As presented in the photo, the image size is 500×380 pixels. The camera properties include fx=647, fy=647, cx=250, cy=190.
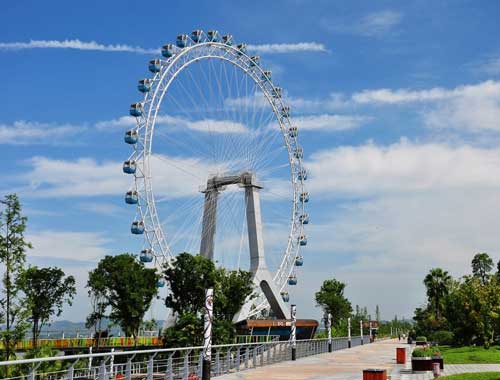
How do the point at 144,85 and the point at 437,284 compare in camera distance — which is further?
the point at 437,284

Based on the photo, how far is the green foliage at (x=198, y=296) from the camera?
3891 cm

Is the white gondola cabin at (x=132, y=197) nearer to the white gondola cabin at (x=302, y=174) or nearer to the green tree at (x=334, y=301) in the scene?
the white gondola cabin at (x=302, y=174)

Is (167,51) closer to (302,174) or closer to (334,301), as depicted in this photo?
(302,174)

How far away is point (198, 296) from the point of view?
142 feet

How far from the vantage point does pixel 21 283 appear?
80.8 ft

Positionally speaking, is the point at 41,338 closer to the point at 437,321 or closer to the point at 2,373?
the point at 2,373

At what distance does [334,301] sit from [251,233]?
2967cm

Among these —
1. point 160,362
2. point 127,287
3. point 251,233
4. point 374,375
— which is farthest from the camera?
point 251,233

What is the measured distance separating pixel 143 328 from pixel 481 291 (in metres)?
28.2

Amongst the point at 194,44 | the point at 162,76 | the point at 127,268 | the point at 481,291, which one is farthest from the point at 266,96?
the point at 481,291

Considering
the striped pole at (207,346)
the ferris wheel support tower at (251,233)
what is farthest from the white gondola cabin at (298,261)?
the striped pole at (207,346)

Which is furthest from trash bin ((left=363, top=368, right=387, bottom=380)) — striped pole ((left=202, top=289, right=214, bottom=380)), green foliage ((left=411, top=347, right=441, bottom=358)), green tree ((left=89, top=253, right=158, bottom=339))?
green tree ((left=89, top=253, right=158, bottom=339))

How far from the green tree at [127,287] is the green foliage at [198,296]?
14.6ft

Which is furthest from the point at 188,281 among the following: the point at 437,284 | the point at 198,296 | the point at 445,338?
the point at 437,284
